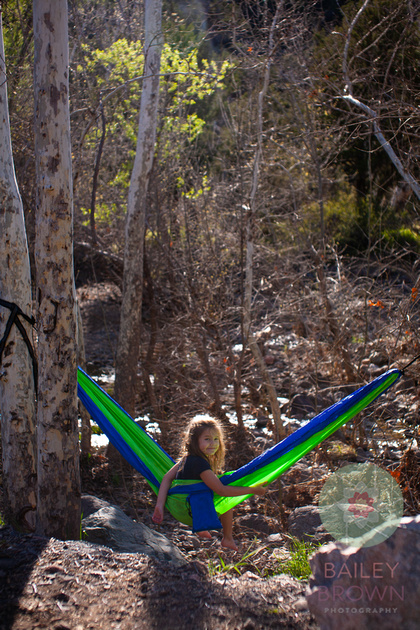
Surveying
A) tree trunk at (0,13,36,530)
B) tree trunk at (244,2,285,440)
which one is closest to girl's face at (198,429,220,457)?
tree trunk at (0,13,36,530)

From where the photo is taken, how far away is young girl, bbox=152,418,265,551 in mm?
2521

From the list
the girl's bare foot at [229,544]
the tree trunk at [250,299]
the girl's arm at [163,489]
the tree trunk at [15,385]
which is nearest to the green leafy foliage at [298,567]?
the girl's bare foot at [229,544]

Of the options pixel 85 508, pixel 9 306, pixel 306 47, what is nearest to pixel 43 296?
pixel 9 306

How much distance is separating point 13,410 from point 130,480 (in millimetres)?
1901

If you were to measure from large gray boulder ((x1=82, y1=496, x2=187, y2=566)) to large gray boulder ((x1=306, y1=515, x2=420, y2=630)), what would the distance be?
43.3 inches

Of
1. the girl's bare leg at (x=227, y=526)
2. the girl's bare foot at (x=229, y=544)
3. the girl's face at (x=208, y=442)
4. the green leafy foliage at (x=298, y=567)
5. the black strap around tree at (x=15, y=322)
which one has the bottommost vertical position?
the green leafy foliage at (x=298, y=567)

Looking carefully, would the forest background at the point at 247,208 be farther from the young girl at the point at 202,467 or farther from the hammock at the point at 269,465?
the young girl at the point at 202,467

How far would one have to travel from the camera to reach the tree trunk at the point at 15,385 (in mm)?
2668

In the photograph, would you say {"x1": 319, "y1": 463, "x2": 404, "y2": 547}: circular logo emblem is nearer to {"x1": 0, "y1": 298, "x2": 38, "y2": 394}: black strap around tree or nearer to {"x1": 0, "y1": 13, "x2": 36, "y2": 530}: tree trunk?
{"x1": 0, "y1": 13, "x2": 36, "y2": 530}: tree trunk

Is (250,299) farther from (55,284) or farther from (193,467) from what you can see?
(55,284)

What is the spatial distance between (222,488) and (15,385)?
1149mm

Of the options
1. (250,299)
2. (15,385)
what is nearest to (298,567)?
(15,385)

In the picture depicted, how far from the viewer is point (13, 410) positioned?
2.69m

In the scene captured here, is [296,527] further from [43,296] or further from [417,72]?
[417,72]
